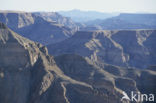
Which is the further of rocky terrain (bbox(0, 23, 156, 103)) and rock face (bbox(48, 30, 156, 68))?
rock face (bbox(48, 30, 156, 68))

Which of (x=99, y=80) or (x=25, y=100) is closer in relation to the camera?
(x=25, y=100)

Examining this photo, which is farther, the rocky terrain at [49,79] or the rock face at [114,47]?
the rock face at [114,47]

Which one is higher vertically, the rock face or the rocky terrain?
the rocky terrain

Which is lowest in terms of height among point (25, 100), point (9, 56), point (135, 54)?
point (135, 54)

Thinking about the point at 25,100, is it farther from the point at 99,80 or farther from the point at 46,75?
the point at 99,80

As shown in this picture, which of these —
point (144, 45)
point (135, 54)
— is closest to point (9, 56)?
point (135, 54)

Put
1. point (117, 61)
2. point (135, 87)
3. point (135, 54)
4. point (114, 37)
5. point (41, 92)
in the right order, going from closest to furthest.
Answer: point (41, 92), point (135, 87), point (117, 61), point (135, 54), point (114, 37)
